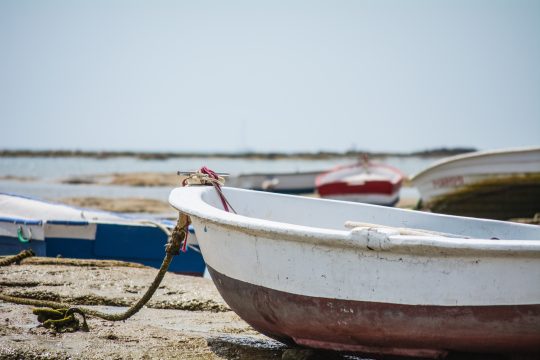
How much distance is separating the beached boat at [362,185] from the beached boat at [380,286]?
13.1 m

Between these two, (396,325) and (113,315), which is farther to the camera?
(113,315)

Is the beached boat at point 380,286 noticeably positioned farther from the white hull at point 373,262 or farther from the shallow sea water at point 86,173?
the shallow sea water at point 86,173

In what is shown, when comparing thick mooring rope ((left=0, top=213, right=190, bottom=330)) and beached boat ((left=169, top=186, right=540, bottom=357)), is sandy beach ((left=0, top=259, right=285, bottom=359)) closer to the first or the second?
thick mooring rope ((left=0, top=213, right=190, bottom=330))

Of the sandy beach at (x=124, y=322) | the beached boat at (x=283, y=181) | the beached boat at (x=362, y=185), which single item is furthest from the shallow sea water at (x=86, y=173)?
the sandy beach at (x=124, y=322)

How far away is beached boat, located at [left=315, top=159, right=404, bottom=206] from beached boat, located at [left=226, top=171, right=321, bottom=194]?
5.43 metres

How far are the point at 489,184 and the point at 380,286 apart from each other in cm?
→ 838

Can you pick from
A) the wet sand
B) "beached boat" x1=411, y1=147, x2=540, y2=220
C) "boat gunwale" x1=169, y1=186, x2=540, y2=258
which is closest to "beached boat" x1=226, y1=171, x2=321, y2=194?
the wet sand

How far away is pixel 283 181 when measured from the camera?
83.4ft

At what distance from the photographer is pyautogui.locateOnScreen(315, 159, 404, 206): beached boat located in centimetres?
1630

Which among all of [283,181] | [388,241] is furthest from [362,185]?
[388,241]

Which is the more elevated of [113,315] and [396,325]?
[396,325]

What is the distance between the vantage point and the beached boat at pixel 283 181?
2309cm

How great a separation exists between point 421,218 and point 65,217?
5.52 metres

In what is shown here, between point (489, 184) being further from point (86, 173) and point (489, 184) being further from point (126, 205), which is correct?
point (86, 173)
